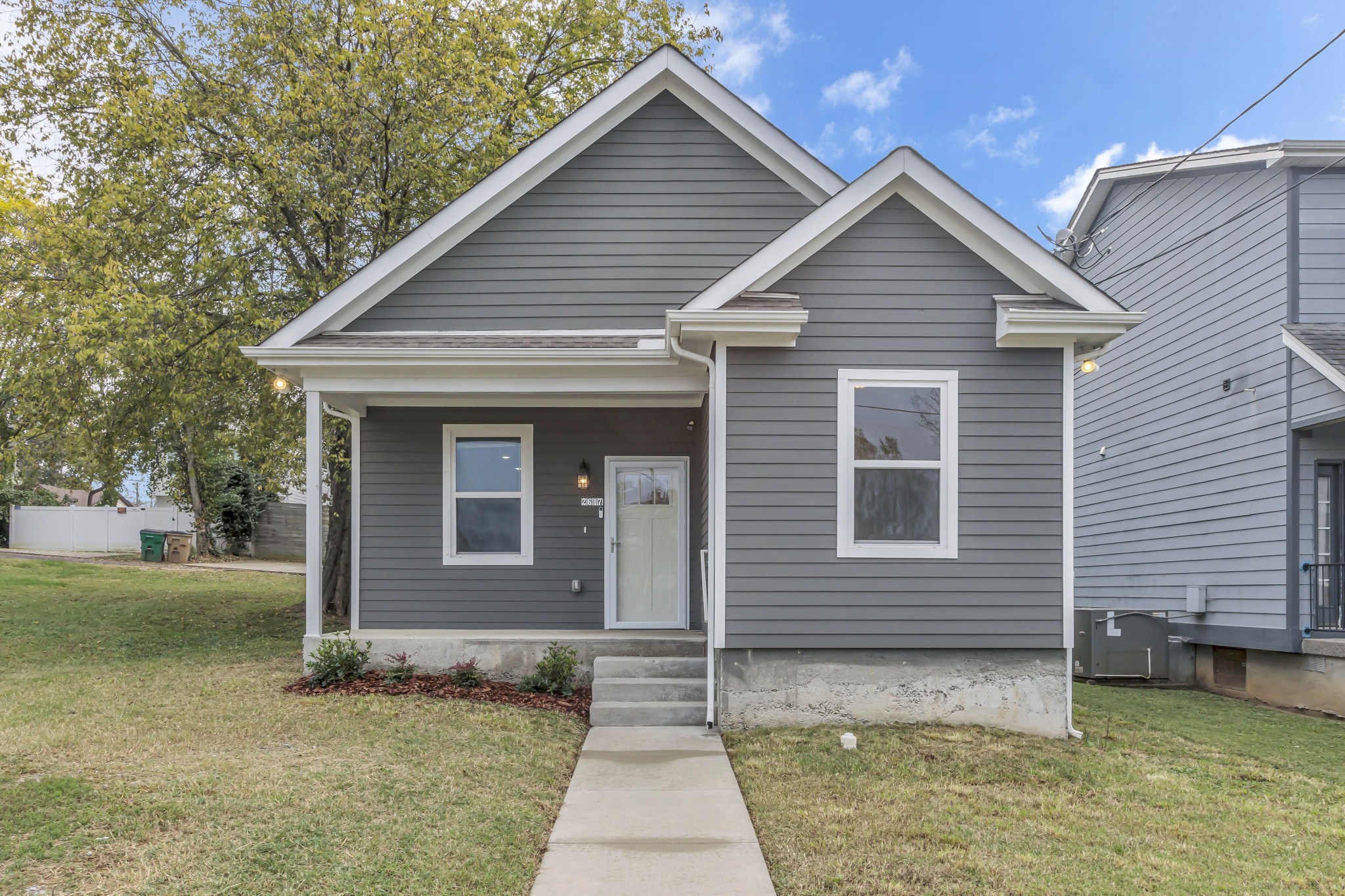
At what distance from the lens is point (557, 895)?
3.82 meters

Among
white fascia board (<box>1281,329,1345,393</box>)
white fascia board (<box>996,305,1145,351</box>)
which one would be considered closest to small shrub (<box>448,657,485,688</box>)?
white fascia board (<box>996,305,1145,351</box>)

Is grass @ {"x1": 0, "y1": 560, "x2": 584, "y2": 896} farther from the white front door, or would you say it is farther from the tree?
the tree

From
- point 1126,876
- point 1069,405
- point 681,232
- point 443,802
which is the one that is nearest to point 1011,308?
point 1069,405

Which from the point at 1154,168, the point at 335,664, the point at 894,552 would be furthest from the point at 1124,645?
the point at 335,664

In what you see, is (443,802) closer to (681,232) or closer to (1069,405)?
(1069,405)

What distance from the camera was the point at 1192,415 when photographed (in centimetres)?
1117

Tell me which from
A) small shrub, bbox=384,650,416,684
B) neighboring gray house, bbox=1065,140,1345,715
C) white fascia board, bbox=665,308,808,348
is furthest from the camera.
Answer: neighboring gray house, bbox=1065,140,1345,715

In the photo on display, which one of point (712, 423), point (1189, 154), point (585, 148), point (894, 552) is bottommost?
point (894, 552)

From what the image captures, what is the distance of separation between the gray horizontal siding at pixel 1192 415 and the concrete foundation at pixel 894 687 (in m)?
4.19

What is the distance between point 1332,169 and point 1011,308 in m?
5.39

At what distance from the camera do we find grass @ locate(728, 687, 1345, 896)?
13.4ft

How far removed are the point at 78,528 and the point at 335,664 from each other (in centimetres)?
2215

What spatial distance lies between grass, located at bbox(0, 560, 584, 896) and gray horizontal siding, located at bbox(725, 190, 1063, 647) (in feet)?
6.59

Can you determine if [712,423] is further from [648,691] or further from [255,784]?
[255,784]
